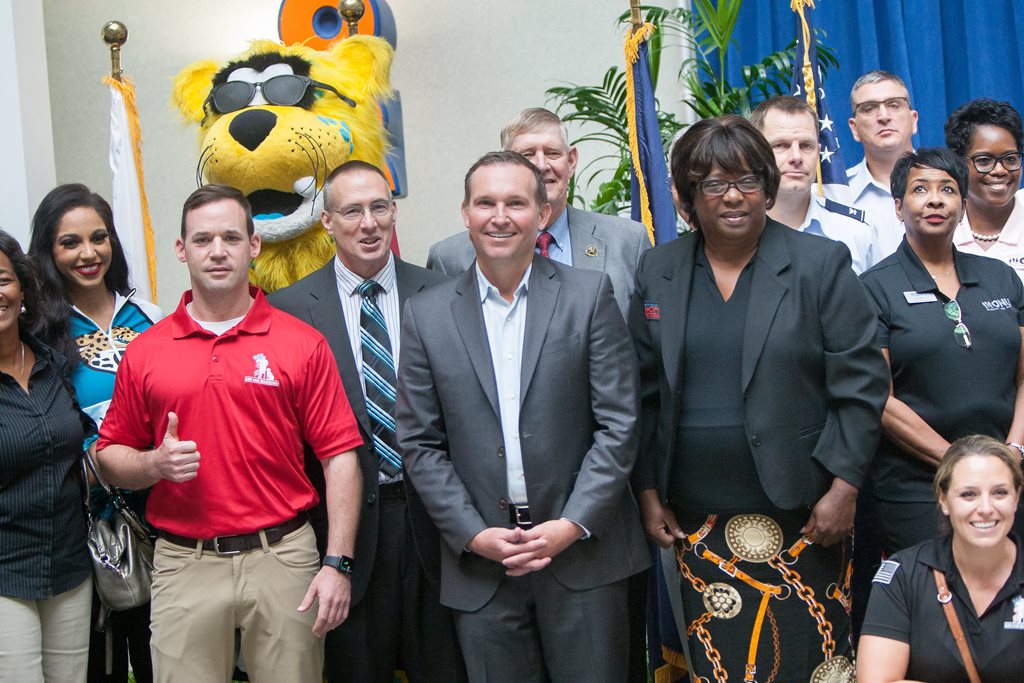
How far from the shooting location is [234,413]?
2412 millimetres

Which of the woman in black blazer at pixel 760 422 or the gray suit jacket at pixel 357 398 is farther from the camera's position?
the gray suit jacket at pixel 357 398

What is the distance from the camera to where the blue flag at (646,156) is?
3.44 metres

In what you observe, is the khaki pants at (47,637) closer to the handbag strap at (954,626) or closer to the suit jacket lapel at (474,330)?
the suit jacket lapel at (474,330)

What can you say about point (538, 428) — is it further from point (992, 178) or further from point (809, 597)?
point (992, 178)

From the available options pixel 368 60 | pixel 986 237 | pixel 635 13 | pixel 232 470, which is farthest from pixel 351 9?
pixel 986 237

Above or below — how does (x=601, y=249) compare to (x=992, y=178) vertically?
below

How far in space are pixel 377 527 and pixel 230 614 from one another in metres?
0.38

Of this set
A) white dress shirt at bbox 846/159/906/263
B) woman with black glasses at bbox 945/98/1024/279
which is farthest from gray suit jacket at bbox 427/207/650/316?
woman with black glasses at bbox 945/98/1024/279

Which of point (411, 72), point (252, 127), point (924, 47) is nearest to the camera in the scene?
point (252, 127)

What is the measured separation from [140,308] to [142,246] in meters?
0.91

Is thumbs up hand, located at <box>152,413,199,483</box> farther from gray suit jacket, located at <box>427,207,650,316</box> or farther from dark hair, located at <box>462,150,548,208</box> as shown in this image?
gray suit jacket, located at <box>427,207,650,316</box>

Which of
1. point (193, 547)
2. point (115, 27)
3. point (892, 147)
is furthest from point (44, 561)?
→ point (892, 147)

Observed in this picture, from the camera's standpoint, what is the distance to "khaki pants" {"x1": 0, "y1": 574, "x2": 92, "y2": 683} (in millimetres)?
2365

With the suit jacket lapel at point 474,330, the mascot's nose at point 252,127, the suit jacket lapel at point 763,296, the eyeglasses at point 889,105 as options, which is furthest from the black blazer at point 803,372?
the mascot's nose at point 252,127
